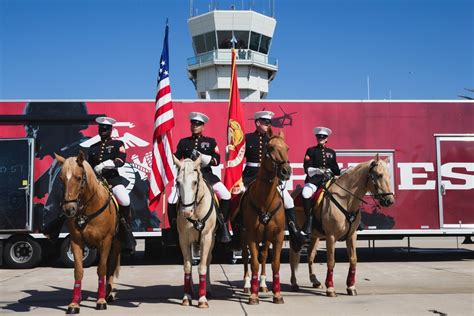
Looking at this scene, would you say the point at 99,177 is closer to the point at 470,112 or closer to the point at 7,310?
the point at 7,310

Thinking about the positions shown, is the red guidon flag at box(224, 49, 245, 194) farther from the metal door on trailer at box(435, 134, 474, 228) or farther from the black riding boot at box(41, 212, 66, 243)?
the metal door on trailer at box(435, 134, 474, 228)

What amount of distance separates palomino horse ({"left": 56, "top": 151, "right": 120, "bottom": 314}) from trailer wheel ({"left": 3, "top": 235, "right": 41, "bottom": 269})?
567 cm

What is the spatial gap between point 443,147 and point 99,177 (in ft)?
30.7

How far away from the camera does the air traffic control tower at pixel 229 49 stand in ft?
149

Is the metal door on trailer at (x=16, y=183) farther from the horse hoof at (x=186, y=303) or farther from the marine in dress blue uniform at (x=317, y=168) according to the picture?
the marine in dress blue uniform at (x=317, y=168)

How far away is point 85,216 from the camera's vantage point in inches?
266

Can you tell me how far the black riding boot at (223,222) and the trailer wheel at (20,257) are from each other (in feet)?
21.7

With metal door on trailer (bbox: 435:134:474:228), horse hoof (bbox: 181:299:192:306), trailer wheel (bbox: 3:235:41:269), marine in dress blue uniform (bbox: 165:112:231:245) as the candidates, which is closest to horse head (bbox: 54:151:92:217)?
marine in dress blue uniform (bbox: 165:112:231:245)

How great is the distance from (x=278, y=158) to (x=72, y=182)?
2.89m

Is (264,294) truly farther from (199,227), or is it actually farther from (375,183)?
(375,183)

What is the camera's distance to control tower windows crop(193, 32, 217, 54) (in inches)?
1825

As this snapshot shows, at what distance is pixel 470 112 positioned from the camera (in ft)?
41.3

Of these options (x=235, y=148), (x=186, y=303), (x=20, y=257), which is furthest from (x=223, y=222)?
(x=20, y=257)

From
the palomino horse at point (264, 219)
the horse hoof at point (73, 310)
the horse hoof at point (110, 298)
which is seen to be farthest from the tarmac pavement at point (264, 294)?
the palomino horse at point (264, 219)
